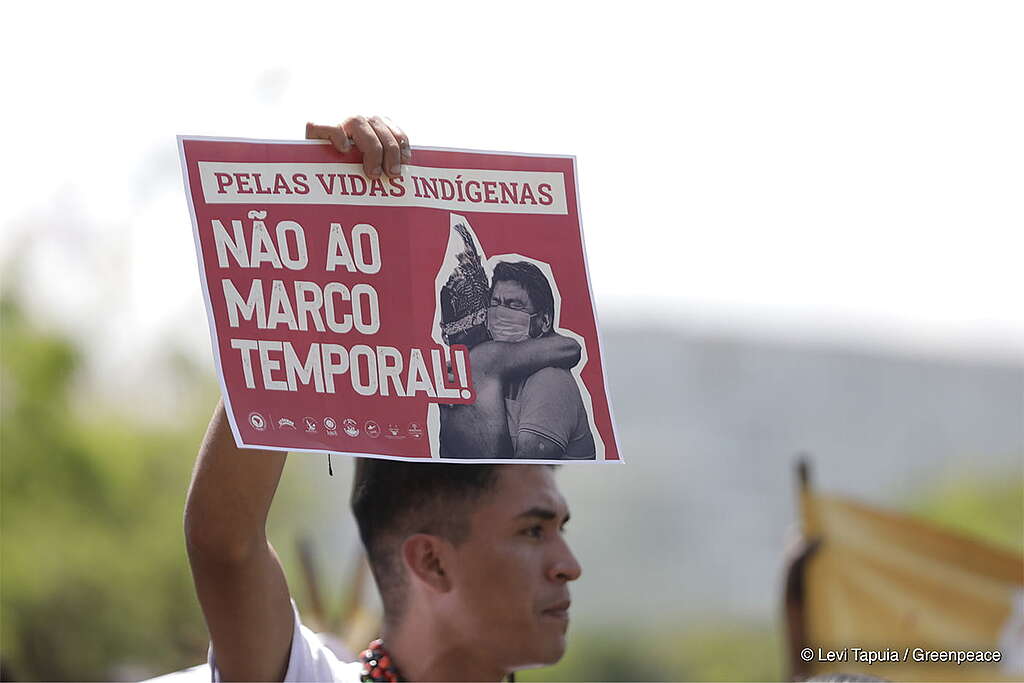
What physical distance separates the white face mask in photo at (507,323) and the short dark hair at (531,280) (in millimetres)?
26

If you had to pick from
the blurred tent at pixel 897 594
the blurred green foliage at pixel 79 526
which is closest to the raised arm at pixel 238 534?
the blurred tent at pixel 897 594

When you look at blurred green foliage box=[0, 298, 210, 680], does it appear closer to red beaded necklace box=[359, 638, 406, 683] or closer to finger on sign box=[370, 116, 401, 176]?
red beaded necklace box=[359, 638, 406, 683]

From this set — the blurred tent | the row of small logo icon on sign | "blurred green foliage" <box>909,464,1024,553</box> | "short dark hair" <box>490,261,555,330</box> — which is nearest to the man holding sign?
the row of small logo icon on sign

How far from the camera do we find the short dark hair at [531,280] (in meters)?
2.16

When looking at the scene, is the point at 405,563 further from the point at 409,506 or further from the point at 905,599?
the point at 905,599

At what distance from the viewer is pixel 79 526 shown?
14.5 metres

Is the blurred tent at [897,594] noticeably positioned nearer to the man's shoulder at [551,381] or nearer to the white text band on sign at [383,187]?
the man's shoulder at [551,381]

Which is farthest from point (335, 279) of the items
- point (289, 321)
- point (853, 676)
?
point (853, 676)

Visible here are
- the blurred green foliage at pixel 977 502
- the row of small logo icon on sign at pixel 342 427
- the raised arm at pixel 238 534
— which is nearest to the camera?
the row of small logo icon on sign at pixel 342 427

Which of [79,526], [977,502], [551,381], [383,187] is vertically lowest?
[551,381]

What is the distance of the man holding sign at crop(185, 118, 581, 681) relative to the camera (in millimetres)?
2115

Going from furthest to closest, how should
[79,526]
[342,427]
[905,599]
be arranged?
[79,526], [905,599], [342,427]

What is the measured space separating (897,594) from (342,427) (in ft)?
11.3

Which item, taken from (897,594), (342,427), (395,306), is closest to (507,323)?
(395,306)
